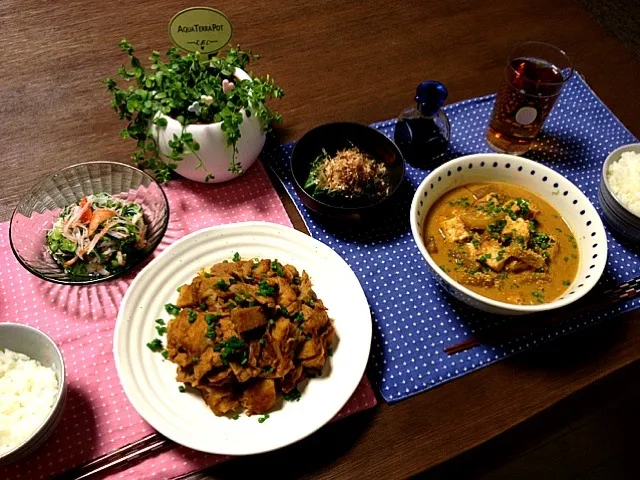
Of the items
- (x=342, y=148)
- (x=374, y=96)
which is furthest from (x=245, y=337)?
(x=374, y=96)

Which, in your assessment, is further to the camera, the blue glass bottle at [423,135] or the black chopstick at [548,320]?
the blue glass bottle at [423,135]

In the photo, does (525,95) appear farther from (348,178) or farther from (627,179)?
(348,178)

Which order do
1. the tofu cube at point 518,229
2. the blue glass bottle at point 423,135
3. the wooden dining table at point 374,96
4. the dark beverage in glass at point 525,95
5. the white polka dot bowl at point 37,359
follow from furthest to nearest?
the blue glass bottle at point 423,135 < the dark beverage in glass at point 525,95 < the tofu cube at point 518,229 < the wooden dining table at point 374,96 < the white polka dot bowl at point 37,359

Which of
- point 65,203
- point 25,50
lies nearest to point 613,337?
point 65,203

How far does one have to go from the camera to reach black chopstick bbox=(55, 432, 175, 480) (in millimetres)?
1366

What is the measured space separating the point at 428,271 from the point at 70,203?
3.82 feet

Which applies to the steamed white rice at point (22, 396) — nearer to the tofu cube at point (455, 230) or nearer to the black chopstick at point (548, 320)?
the black chopstick at point (548, 320)

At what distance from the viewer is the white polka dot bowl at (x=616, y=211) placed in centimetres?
185

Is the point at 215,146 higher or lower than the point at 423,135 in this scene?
higher

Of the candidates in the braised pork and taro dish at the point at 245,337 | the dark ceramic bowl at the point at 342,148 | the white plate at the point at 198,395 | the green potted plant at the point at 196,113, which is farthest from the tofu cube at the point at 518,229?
the green potted plant at the point at 196,113

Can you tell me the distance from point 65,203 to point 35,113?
52cm

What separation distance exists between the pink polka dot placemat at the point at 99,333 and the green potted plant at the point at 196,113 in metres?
0.11

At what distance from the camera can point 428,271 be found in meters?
1.82

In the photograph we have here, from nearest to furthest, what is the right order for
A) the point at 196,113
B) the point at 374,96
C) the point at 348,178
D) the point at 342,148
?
the point at 196,113
the point at 348,178
the point at 342,148
the point at 374,96
